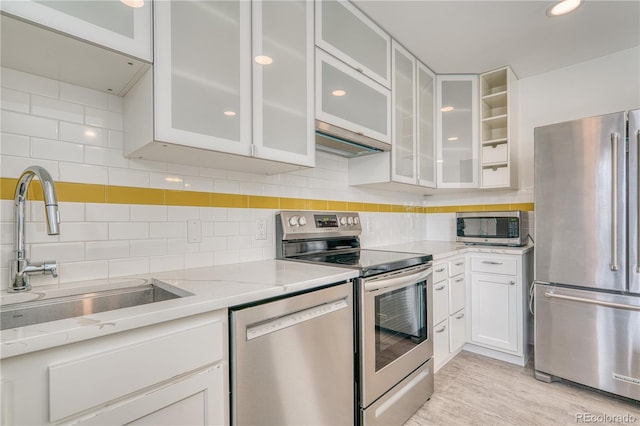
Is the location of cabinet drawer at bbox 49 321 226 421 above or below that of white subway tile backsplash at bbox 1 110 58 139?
below

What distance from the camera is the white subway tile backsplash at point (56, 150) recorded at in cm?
118

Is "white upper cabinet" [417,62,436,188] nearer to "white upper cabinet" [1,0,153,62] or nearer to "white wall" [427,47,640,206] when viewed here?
"white wall" [427,47,640,206]

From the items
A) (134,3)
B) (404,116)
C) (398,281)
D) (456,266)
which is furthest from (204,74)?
(456,266)

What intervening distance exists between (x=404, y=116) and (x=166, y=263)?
→ 2004 mm

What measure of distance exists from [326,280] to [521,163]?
2.63 m

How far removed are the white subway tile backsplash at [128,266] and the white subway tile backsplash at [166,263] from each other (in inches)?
1.0

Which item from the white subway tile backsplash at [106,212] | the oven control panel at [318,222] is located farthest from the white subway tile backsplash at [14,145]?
the oven control panel at [318,222]

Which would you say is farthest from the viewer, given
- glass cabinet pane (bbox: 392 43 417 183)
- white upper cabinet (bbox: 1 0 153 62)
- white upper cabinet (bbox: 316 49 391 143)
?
glass cabinet pane (bbox: 392 43 417 183)

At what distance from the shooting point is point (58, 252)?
3.96ft

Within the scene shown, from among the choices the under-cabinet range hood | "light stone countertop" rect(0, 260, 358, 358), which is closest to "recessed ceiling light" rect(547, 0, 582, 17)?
the under-cabinet range hood

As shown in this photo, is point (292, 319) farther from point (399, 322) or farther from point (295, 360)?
point (399, 322)

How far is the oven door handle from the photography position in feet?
5.07

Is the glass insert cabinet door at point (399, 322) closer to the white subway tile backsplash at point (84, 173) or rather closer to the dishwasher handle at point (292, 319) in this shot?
the dishwasher handle at point (292, 319)

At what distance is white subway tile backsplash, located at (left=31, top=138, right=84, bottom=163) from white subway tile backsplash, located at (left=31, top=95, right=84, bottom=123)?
0.10 meters
